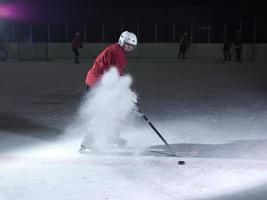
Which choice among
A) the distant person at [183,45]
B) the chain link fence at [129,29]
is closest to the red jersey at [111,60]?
the distant person at [183,45]

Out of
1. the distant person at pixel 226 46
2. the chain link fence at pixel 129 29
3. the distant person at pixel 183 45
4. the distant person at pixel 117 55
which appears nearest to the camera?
the distant person at pixel 117 55

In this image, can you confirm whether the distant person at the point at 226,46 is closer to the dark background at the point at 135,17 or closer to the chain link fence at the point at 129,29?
the chain link fence at the point at 129,29

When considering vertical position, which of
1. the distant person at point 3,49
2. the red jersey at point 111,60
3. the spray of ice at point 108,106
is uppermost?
the red jersey at point 111,60

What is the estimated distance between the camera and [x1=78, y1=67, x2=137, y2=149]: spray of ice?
784cm

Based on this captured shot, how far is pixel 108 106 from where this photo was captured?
8.04 metres

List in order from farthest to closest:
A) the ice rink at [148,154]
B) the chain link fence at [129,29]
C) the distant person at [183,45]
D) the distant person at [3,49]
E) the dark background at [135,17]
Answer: the dark background at [135,17], the chain link fence at [129,29], the distant person at [183,45], the distant person at [3,49], the ice rink at [148,154]

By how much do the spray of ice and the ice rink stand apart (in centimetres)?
36

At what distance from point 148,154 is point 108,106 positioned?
860 millimetres

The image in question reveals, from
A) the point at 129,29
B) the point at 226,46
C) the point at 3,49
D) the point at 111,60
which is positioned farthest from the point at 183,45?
the point at 111,60

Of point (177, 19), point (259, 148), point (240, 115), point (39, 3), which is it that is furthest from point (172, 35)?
point (259, 148)

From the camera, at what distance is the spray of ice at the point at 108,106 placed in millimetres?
7836

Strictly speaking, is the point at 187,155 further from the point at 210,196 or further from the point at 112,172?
the point at 210,196

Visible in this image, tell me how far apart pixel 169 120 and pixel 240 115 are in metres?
1.56

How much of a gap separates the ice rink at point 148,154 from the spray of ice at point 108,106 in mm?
363
